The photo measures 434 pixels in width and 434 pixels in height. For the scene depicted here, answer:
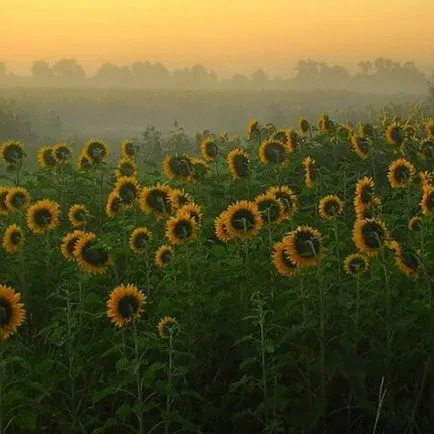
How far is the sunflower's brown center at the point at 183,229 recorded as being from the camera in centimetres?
531

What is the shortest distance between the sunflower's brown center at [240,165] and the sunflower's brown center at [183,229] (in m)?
1.93

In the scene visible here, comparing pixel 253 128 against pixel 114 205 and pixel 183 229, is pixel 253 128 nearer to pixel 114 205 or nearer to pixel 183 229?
pixel 114 205

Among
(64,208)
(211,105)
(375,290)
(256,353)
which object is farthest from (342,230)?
(211,105)

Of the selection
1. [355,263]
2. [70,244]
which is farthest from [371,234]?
[70,244]

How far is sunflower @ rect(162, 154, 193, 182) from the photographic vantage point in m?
7.00

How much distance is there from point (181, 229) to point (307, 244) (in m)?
1.11

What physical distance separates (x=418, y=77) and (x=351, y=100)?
91.1 metres

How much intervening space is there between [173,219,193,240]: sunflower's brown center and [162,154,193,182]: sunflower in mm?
1670

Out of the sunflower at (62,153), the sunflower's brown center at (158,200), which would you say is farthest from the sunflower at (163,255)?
the sunflower at (62,153)

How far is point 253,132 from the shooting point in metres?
9.58

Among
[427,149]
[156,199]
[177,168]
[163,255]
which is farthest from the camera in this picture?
[427,149]

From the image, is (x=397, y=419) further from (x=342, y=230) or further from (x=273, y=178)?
(x=273, y=178)

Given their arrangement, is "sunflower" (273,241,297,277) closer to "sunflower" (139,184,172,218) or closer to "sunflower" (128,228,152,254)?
"sunflower" (128,228,152,254)

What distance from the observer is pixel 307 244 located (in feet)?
14.9
